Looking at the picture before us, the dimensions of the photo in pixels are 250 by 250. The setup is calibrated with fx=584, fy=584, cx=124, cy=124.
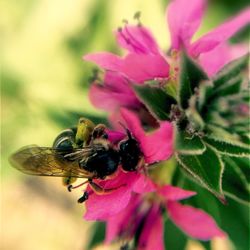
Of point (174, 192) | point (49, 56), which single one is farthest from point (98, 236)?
point (49, 56)

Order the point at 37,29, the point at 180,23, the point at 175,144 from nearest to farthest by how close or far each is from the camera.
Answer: the point at 175,144
the point at 180,23
the point at 37,29

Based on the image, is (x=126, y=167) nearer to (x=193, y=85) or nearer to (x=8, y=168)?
(x=193, y=85)

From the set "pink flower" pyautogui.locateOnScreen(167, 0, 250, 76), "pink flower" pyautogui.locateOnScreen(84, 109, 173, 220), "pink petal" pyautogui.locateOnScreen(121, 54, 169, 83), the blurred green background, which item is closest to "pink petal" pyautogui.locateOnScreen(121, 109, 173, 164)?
"pink flower" pyautogui.locateOnScreen(84, 109, 173, 220)

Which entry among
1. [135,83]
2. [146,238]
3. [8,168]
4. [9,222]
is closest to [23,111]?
[8,168]

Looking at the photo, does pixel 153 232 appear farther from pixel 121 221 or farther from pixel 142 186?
pixel 142 186

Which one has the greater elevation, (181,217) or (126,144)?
(126,144)

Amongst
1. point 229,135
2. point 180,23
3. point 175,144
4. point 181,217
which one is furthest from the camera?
point 181,217

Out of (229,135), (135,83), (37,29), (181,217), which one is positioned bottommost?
(181,217)
